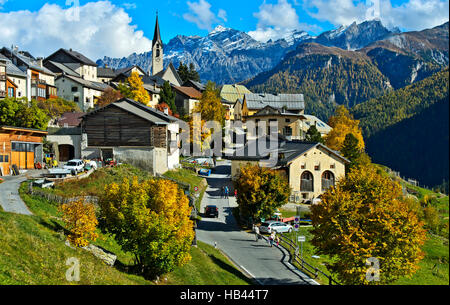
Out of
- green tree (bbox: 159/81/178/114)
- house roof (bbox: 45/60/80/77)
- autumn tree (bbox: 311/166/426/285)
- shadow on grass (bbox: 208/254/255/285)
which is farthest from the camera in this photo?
house roof (bbox: 45/60/80/77)

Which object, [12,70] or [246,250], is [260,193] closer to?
[246,250]

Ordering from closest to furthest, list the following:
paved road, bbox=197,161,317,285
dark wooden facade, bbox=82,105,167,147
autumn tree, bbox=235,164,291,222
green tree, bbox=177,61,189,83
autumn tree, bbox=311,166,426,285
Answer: autumn tree, bbox=311,166,426,285
paved road, bbox=197,161,317,285
autumn tree, bbox=235,164,291,222
dark wooden facade, bbox=82,105,167,147
green tree, bbox=177,61,189,83

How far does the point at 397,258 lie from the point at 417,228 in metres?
2.07

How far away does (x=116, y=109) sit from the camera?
55.7 m

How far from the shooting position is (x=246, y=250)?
37406mm

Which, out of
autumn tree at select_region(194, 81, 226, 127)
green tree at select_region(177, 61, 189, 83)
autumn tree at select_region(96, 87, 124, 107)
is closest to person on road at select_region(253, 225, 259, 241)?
autumn tree at select_region(194, 81, 226, 127)

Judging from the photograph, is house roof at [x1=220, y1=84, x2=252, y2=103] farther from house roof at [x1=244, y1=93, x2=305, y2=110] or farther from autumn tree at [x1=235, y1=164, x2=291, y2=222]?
autumn tree at [x1=235, y1=164, x2=291, y2=222]

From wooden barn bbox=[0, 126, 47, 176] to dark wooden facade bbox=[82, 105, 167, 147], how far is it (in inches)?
281

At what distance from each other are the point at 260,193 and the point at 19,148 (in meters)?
25.2

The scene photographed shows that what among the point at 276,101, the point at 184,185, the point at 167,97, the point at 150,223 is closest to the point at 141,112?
the point at 184,185

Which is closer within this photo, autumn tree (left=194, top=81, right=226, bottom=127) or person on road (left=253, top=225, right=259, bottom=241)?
person on road (left=253, top=225, right=259, bottom=241)

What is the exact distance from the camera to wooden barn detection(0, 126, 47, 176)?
4316cm
